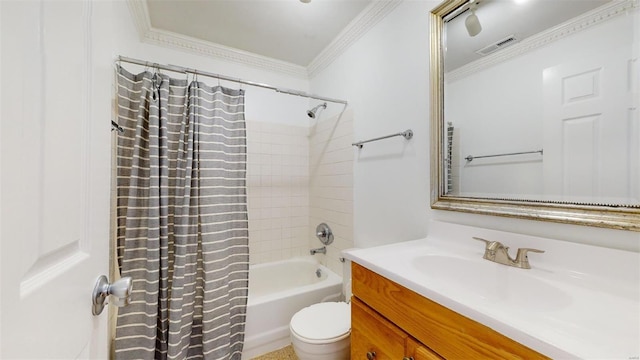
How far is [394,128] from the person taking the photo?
1524 millimetres

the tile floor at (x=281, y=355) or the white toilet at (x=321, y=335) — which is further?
the tile floor at (x=281, y=355)

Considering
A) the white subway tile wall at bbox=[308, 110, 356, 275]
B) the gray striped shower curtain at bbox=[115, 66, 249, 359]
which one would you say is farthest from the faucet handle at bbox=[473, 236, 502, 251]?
the gray striped shower curtain at bbox=[115, 66, 249, 359]

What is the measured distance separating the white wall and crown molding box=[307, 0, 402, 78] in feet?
0.14

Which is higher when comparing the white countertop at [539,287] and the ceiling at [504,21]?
the ceiling at [504,21]

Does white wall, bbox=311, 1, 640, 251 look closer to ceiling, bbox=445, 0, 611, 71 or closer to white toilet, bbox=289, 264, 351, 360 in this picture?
ceiling, bbox=445, 0, 611, 71

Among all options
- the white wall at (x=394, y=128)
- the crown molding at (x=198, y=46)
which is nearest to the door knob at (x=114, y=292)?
the white wall at (x=394, y=128)

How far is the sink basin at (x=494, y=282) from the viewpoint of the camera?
74 centimetres

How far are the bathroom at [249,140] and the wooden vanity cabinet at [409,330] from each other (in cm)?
52

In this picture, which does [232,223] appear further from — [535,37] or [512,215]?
[535,37]

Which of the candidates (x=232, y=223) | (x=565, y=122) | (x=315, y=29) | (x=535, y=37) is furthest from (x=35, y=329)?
(x=315, y=29)

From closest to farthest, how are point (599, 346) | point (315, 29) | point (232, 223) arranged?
point (599, 346) → point (232, 223) → point (315, 29)

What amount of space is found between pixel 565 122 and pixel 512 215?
371mm

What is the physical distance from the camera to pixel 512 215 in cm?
95

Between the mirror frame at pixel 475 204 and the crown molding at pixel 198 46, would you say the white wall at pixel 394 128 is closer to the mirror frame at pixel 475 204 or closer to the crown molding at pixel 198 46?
the mirror frame at pixel 475 204
